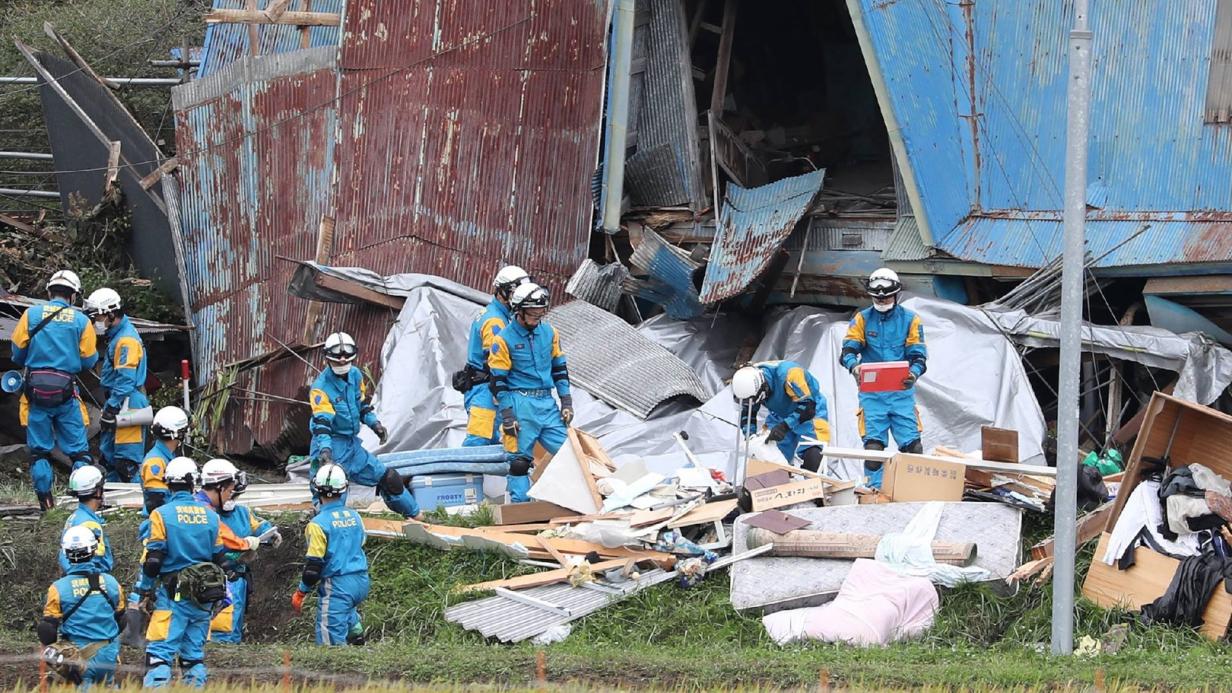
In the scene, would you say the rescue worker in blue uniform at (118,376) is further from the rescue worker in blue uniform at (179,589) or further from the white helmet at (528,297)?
the rescue worker in blue uniform at (179,589)

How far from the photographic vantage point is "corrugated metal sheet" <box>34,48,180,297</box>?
19516 millimetres

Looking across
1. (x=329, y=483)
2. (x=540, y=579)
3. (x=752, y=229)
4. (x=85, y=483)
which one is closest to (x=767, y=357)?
(x=752, y=229)

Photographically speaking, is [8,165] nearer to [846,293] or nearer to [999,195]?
[846,293]

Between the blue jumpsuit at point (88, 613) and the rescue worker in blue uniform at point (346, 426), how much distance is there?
10.5 ft

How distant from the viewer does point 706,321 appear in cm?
1736

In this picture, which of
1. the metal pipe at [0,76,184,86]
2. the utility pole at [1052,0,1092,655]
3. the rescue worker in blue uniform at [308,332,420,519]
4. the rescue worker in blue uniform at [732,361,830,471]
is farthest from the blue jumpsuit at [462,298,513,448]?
the metal pipe at [0,76,184,86]

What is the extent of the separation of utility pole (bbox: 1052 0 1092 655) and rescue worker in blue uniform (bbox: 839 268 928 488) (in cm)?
360

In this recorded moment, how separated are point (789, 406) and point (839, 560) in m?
2.15

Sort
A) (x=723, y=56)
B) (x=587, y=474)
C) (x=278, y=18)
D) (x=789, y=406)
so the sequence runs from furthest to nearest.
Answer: (x=723, y=56)
(x=278, y=18)
(x=789, y=406)
(x=587, y=474)

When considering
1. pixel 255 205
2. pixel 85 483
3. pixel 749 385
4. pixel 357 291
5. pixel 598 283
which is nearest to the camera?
pixel 85 483

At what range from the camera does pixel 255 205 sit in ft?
60.3

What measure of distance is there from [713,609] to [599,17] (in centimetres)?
919

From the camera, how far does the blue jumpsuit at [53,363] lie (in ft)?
43.4

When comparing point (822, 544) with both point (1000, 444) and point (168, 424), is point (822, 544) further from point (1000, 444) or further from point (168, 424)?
point (168, 424)
